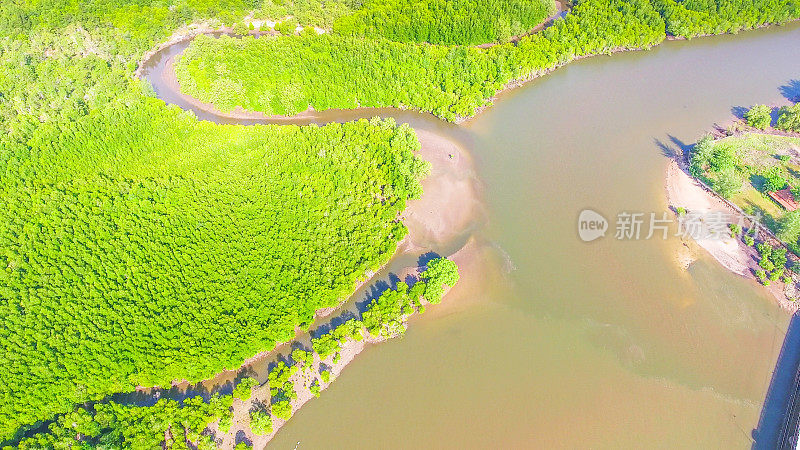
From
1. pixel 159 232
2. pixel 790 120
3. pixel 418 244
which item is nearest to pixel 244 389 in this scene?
pixel 159 232

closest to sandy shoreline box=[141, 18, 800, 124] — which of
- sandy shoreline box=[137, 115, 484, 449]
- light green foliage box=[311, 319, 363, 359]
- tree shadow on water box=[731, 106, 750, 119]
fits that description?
sandy shoreline box=[137, 115, 484, 449]

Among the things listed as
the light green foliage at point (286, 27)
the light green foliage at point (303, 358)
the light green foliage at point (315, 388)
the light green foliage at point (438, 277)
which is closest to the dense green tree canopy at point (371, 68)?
the light green foliage at point (286, 27)

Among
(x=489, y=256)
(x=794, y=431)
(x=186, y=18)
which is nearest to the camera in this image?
(x=794, y=431)

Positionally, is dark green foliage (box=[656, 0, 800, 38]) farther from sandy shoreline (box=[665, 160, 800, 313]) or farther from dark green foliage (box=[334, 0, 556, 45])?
sandy shoreline (box=[665, 160, 800, 313])

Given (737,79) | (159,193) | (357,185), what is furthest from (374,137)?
(737,79)

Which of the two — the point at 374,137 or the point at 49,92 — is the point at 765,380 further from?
the point at 49,92

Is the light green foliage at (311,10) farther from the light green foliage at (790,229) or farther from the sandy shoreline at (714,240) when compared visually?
the light green foliage at (790,229)
